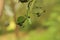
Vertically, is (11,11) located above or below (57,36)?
above

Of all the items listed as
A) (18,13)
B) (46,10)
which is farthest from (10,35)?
(46,10)

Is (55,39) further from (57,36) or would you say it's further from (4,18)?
(4,18)

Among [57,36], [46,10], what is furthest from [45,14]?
[57,36]

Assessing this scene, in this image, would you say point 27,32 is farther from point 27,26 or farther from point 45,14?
point 45,14

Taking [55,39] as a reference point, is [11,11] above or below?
above

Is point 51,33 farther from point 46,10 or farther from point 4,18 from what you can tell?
point 4,18

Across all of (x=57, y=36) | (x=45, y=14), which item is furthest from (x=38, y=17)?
(x=57, y=36)

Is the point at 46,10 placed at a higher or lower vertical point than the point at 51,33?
higher
